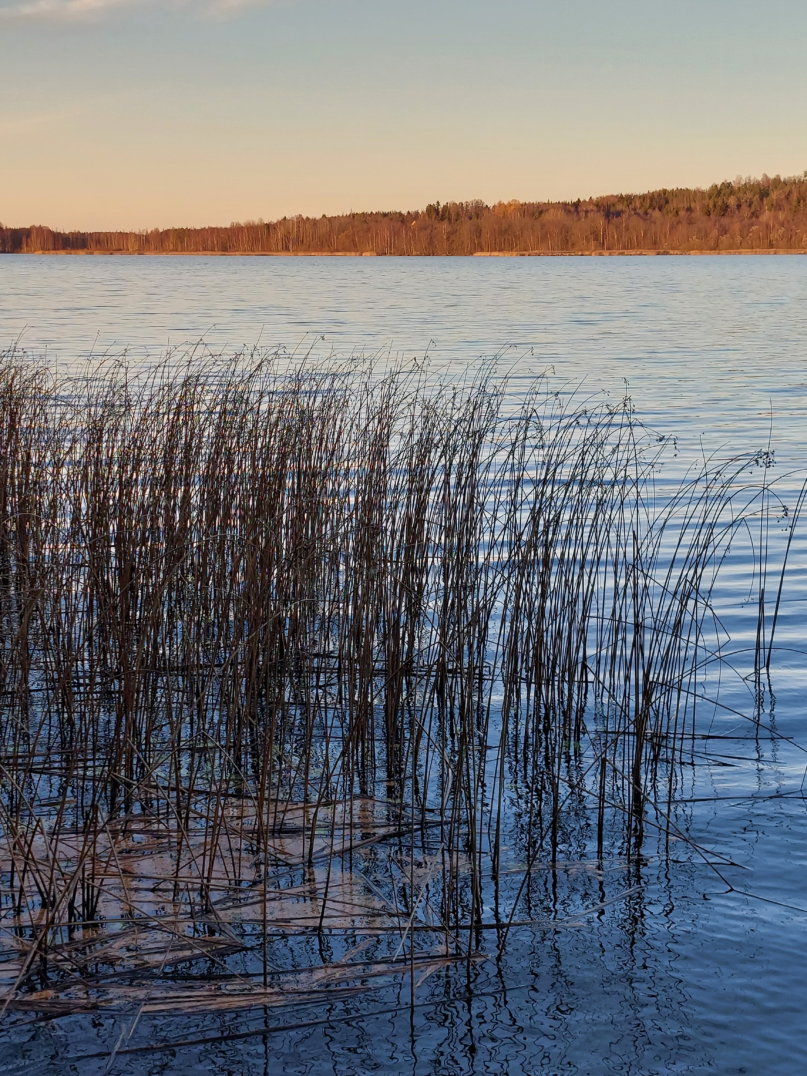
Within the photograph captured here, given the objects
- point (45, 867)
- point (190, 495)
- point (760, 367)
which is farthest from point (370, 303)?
point (45, 867)

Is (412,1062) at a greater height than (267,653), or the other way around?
(267,653)

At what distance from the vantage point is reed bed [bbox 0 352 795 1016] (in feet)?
9.71

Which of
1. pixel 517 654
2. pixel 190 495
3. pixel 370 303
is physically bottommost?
pixel 517 654

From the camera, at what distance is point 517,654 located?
473 cm

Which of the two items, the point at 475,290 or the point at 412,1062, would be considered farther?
the point at 475,290

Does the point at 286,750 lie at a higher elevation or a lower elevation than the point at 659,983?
higher

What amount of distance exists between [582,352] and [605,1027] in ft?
65.2

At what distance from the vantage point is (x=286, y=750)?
4.32 metres

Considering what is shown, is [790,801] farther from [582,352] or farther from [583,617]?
[582,352]

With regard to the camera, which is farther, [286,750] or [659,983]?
[286,750]

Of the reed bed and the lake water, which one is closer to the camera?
the lake water

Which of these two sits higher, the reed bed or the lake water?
the reed bed

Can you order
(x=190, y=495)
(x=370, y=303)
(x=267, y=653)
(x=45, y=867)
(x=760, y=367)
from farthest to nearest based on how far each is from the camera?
(x=370, y=303) < (x=760, y=367) < (x=190, y=495) < (x=267, y=653) < (x=45, y=867)

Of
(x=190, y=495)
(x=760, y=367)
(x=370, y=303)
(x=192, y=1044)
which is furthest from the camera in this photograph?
(x=370, y=303)
